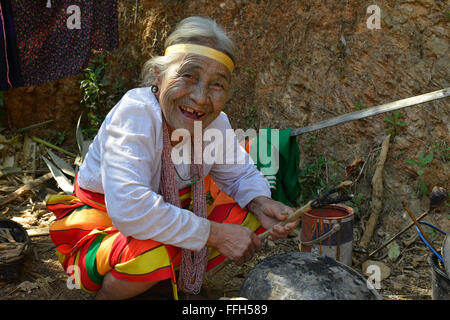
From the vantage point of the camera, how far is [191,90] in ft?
6.18

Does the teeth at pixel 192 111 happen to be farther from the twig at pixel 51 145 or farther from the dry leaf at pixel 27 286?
the twig at pixel 51 145

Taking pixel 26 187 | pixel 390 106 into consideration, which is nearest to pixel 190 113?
pixel 390 106

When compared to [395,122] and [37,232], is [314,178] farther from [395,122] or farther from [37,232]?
[37,232]

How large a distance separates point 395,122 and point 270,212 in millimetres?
1647

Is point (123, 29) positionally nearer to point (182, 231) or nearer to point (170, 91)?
point (170, 91)

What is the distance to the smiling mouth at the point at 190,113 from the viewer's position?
1.92 m

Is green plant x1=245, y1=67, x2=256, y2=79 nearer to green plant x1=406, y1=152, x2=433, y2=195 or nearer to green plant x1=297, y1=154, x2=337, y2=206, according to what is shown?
green plant x1=297, y1=154, x2=337, y2=206

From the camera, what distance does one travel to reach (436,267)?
1.96 meters

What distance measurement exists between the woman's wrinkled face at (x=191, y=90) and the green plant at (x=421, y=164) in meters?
1.88

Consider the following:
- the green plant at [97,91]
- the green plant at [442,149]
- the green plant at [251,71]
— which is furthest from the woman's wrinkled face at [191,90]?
the green plant at [97,91]

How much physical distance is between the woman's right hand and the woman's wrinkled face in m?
0.53

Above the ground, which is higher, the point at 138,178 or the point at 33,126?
the point at 138,178

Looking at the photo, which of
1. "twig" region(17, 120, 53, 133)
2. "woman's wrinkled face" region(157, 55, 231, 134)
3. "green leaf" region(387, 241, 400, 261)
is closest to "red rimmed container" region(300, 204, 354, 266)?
"green leaf" region(387, 241, 400, 261)

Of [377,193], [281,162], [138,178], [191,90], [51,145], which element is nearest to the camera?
[138,178]
